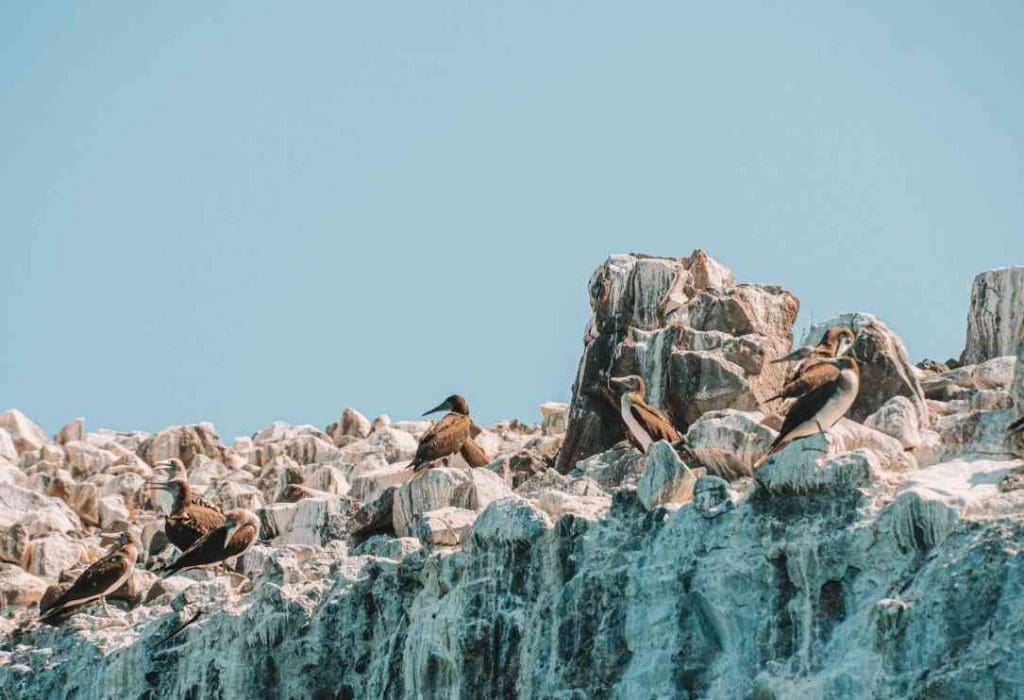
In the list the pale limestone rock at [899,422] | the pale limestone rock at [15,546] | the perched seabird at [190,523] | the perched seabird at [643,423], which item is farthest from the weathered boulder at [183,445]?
the pale limestone rock at [899,422]

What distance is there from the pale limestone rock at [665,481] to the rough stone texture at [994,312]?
10.8 m

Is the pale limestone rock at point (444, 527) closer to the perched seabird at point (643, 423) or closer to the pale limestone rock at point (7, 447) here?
the perched seabird at point (643, 423)

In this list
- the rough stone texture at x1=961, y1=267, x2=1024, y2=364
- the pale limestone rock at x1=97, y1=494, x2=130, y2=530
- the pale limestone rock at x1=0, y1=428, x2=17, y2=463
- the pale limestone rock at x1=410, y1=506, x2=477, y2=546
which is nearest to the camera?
the pale limestone rock at x1=410, y1=506, x2=477, y2=546

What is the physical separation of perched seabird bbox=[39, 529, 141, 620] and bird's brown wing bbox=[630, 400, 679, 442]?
6279mm

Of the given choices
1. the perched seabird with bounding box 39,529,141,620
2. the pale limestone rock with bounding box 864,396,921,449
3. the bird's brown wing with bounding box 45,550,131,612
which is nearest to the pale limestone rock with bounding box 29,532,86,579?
the perched seabird with bounding box 39,529,141,620

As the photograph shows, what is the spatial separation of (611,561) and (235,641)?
5021mm

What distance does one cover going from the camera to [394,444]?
40.8m

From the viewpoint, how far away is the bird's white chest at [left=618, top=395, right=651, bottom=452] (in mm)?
30797

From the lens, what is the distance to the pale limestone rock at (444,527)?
95.6ft

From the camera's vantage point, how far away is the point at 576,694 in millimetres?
25953

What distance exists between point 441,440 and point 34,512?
746 cm

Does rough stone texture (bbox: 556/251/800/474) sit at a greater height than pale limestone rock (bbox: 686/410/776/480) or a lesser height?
greater

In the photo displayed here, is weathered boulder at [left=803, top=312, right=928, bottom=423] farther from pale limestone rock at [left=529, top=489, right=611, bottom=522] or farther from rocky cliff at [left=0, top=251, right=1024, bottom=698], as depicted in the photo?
pale limestone rock at [left=529, top=489, right=611, bottom=522]

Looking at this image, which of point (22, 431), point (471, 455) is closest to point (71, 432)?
point (22, 431)
